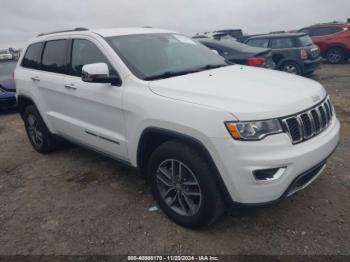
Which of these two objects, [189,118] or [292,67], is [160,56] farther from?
[292,67]

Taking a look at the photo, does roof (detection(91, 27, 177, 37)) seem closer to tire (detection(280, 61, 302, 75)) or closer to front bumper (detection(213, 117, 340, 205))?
front bumper (detection(213, 117, 340, 205))

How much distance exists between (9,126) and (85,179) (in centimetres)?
414

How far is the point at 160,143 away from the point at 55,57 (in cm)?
216

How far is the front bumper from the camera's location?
93.9 inches

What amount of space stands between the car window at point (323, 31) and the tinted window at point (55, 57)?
12.9m

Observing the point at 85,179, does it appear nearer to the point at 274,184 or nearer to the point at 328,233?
the point at 274,184

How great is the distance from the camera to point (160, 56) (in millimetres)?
3514

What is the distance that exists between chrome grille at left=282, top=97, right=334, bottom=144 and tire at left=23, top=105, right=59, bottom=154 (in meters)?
3.56

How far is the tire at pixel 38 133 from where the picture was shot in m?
4.84

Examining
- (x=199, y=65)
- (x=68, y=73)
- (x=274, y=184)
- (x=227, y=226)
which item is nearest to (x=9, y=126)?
(x=68, y=73)

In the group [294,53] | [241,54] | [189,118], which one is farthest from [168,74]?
[294,53]

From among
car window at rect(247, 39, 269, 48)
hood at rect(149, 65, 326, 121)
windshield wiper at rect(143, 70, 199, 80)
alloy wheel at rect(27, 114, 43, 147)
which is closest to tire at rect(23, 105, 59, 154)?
alloy wheel at rect(27, 114, 43, 147)

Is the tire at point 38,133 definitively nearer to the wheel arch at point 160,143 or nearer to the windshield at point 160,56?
the windshield at point 160,56

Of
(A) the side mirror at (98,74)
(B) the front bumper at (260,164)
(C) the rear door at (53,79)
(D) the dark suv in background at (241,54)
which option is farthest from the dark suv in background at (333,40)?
(A) the side mirror at (98,74)
